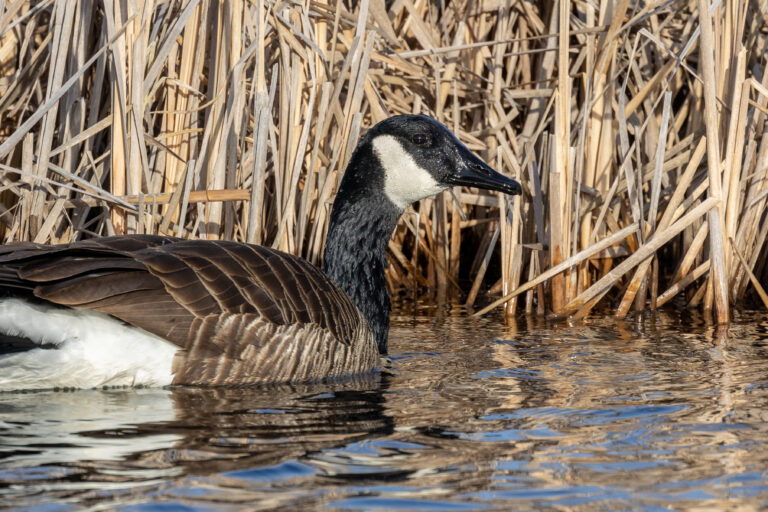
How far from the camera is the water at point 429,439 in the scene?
11.4ft

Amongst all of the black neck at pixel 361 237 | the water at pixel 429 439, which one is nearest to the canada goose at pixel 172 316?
the water at pixel 429 439

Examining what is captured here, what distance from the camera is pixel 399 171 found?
20.7 feet

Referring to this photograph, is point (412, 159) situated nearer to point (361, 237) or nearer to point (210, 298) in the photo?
point (361, 237)

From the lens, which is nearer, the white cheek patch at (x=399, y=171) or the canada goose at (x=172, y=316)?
the canada goose at (x=172, y=316)

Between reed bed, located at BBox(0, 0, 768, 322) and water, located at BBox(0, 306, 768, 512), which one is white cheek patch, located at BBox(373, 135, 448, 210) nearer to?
reed bed, located at BBox(0, 0, 768, 322)

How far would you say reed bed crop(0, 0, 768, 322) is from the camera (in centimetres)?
650

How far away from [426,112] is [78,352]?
3.85m

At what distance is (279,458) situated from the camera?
→ 3.88m

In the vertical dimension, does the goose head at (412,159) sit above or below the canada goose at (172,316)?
above

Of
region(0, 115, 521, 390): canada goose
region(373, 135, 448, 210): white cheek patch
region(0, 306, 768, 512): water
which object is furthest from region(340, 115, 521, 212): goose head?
region(0, 306, 768, 512): water

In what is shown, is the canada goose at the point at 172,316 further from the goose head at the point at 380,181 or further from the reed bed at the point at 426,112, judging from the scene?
the reed bed at the point at 426,112

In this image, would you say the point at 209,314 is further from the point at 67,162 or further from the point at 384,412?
the point at 67,162

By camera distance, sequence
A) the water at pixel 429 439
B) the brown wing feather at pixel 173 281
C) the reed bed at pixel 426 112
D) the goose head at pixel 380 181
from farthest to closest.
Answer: the reed bed at pixel 426 112 → the goose head at pixel 380 181 → the brown wing feather at pixel 173 281 → the water at pixel 429 439

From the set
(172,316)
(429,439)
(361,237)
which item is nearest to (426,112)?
(361,237)
